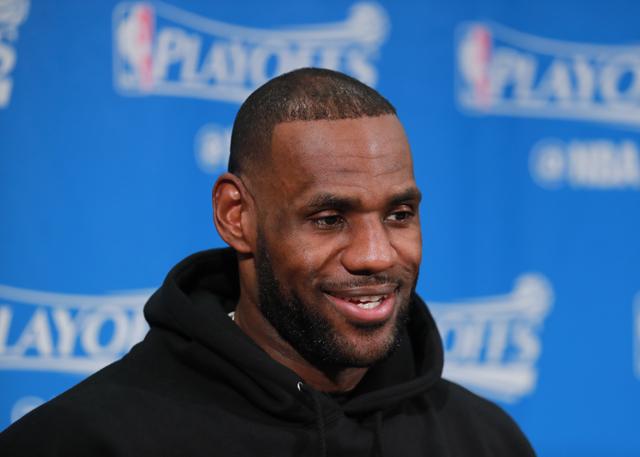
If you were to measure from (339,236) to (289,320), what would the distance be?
0.17 metres

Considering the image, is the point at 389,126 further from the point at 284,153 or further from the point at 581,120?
the point at 581,120

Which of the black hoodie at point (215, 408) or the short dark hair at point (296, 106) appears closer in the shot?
the black hoodie at point (215, 408)

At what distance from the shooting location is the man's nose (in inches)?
51.2

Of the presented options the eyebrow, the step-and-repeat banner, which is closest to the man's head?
the eyebrow

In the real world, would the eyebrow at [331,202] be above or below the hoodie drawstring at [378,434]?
above

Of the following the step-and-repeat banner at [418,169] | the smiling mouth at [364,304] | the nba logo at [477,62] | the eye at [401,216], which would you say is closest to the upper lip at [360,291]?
the smiling mouth at [364,304]

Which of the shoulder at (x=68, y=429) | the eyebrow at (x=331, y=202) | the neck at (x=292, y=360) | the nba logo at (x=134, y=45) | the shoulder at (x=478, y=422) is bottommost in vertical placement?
the shoulder at (x=478, y=422)

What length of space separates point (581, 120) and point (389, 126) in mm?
1357

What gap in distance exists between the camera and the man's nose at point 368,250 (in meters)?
1.30

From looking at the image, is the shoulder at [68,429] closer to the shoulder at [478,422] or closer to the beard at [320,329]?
the beard at [320,329]

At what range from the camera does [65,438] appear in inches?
48.3

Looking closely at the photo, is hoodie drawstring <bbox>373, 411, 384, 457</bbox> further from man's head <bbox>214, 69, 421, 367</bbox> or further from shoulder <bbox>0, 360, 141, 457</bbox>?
shoulder <bbox>0, 360, 141, 457</bbox>

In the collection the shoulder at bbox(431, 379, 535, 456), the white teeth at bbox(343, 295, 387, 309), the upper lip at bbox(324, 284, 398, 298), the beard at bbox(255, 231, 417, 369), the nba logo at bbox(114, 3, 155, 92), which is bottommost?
the shoulder at bbox(431, 379, 535, 456)

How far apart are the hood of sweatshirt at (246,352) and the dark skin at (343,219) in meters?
0.10
